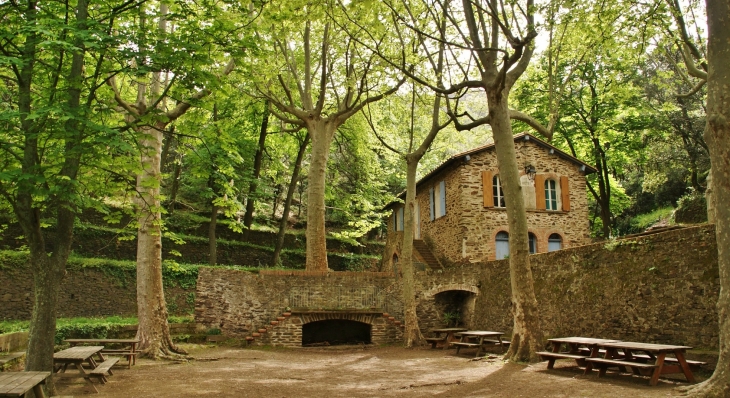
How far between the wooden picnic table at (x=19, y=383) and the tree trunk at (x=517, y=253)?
7.90 meters

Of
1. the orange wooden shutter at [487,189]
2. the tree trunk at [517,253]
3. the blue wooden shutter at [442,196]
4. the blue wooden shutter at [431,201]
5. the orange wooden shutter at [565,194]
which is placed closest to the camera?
the tree trunk at [517,253]

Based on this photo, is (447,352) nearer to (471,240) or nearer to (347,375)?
(347,375)

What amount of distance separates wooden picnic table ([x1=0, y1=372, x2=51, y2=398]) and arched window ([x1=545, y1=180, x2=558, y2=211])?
17557 mm

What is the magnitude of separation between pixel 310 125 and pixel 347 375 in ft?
31.7

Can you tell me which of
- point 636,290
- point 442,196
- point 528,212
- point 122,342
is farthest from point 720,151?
point 442,196

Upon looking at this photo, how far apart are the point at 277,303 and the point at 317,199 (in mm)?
3474

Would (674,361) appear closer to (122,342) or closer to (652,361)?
(652,361)

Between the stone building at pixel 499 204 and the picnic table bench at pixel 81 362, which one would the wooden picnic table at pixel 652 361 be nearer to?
the picnic table bench at pixel 81 362

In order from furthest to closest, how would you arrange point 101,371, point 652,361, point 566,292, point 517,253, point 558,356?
point 566,292 → point 517,253 → point 558,356 → point 652,361 → point 101,371

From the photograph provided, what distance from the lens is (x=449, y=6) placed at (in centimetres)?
1270

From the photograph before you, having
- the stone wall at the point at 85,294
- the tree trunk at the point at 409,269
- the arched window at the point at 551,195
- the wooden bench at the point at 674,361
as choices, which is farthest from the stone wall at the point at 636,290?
the stone wall at the point at 85,294

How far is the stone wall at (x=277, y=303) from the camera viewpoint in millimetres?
15852

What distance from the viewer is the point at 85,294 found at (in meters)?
18.7

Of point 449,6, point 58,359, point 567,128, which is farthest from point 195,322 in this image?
point 567,128
